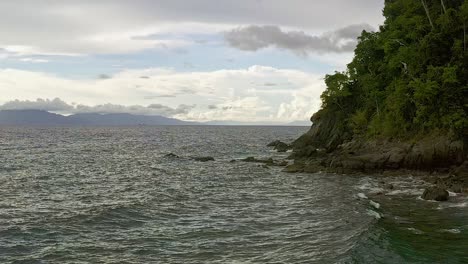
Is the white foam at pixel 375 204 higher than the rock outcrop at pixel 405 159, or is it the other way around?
the rock outcrop at pixel 405 159

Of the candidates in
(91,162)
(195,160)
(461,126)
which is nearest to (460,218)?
(461,126)

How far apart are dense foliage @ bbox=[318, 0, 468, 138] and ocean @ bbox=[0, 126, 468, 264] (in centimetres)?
1022

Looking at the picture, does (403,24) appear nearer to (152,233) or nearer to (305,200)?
(305,200)

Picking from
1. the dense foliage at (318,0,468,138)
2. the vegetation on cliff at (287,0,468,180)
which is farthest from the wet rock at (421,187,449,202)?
the dense foliage at (318,0,468,138)

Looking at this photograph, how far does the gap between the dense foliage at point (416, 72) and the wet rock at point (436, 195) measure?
14.7 meters

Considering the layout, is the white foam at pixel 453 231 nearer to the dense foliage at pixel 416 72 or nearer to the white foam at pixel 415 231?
the white foam at pixel 415 231

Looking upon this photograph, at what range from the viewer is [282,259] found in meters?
19.5

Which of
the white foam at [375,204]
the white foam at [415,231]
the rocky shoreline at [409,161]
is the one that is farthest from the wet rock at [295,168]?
the white foam at [415,231]

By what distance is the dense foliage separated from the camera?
150 ft

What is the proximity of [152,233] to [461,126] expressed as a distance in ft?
116

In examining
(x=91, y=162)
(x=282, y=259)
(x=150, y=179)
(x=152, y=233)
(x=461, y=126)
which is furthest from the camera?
(x=91, y=162)

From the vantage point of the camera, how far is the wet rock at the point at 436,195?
102 ft

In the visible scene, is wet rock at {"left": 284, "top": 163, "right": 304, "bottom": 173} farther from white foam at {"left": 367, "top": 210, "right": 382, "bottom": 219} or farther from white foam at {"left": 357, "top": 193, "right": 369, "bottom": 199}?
white foam at {"left": 367, "top": 210, "right": 382, "bottom": 219}

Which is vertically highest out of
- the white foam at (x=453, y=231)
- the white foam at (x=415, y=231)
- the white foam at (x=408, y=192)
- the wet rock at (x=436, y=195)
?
the wet rock at (x=436, y=195)
